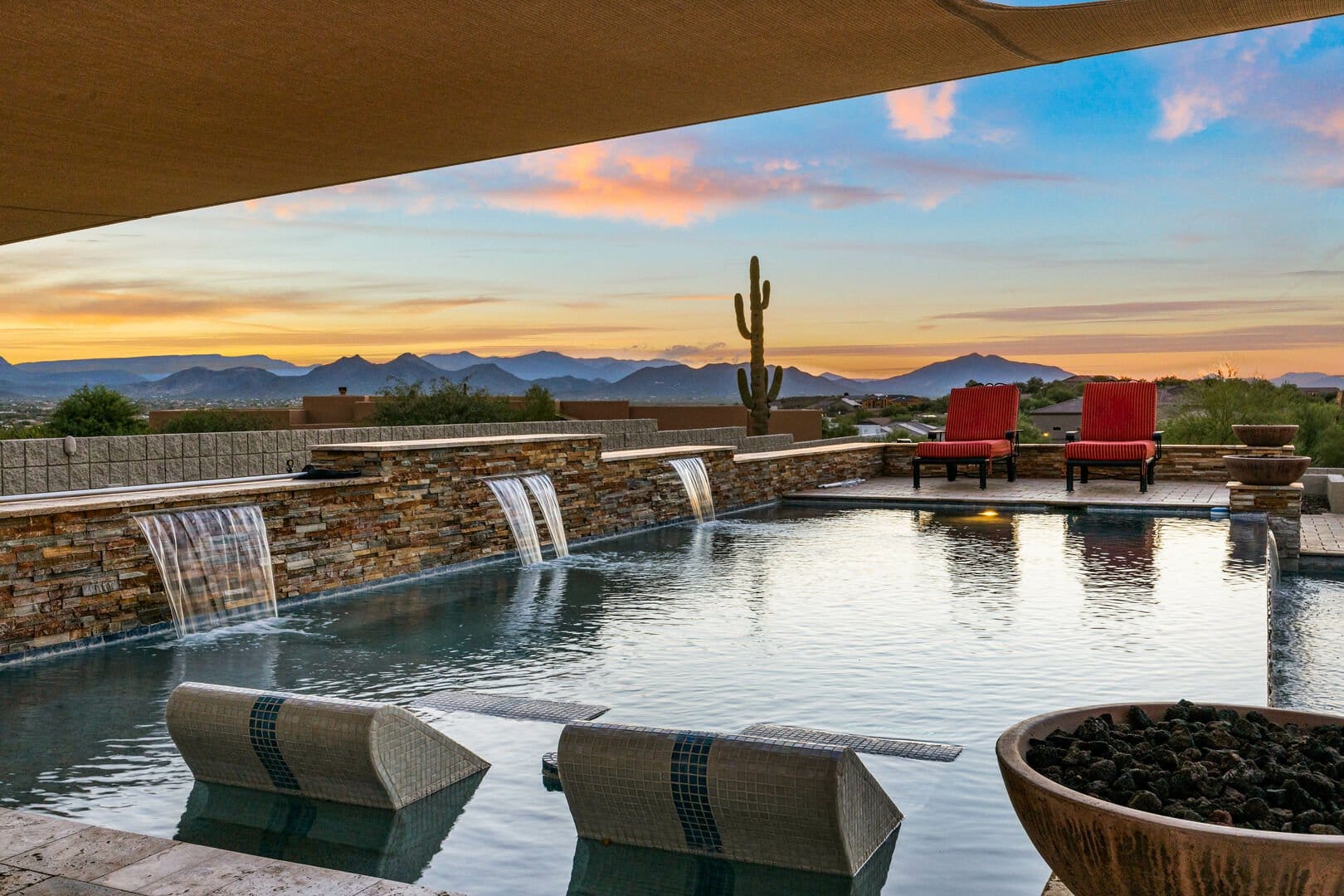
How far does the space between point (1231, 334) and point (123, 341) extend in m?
21.3

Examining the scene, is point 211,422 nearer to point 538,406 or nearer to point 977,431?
point 538,406

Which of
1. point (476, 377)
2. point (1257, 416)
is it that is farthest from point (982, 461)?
point (476, 377)

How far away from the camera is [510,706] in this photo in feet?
14.4

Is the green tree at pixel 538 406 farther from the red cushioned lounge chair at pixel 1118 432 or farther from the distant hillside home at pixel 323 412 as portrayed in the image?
the red cushioned lounge chair at pixel 1118 432

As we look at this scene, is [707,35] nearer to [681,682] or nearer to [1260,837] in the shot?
[1260,837]

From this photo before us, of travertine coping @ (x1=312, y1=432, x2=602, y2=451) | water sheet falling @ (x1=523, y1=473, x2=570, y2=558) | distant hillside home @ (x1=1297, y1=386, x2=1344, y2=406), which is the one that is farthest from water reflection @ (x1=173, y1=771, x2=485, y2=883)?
distant hillside home @ (x1=1297, y1=386, x2=1344, y2=406)

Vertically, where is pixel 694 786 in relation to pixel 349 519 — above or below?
below

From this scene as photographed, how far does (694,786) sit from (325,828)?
112cm

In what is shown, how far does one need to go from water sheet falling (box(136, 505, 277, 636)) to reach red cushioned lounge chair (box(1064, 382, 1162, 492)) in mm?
8939

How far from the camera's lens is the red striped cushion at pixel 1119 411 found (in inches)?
509

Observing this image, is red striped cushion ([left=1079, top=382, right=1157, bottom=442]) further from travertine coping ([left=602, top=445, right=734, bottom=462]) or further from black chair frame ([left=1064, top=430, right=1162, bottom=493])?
travertine coping ([left=602, top=445, right=734, bottom=462])

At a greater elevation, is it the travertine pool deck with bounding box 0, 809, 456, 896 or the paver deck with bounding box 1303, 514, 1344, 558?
the travertine pool deck with bounding box 0, 809, 456, 896

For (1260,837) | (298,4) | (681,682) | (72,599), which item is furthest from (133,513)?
(1260,837)

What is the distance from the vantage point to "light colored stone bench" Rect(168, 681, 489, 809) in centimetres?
330
